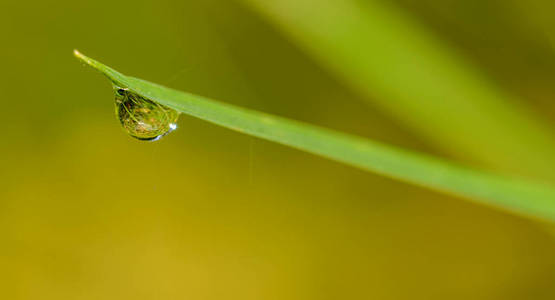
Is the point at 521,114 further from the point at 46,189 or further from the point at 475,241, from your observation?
the point at 46,189

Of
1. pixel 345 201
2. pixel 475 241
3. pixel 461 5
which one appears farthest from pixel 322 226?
pixel 461 5

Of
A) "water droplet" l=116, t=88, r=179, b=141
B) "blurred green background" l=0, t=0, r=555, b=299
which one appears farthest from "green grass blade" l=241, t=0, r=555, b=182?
"water droplet" l=116, t=88, r=179, b=141

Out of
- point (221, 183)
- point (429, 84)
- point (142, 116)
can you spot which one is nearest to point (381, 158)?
point (142, 116)

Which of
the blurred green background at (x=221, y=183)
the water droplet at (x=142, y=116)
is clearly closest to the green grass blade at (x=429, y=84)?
the blurred green background at (x=221, y=183)

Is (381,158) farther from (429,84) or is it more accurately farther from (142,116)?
(429,84)

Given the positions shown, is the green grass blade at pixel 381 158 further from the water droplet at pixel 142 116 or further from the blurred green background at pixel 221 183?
the blurred green background at pixel 221 183
